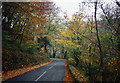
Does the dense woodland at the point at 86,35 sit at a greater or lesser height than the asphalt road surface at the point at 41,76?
greater

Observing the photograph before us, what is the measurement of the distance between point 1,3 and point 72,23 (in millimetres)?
8752

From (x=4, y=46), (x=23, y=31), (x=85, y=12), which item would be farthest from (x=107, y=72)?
(x=23, y=31)

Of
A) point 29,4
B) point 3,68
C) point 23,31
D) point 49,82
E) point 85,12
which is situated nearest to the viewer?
point 49,82

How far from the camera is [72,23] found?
37.5 feet

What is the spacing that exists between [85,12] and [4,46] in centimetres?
1104

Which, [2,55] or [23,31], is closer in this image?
[2,55]

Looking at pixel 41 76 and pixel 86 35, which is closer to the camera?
pixel 41 76

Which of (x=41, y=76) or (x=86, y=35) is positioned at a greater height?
(x=86, y=35)

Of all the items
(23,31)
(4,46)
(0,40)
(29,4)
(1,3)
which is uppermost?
(1,3)

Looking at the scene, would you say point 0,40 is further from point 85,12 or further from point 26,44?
point 85,12

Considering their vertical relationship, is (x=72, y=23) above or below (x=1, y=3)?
below

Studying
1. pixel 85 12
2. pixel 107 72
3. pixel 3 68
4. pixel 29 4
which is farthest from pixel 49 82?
pixel 85 12

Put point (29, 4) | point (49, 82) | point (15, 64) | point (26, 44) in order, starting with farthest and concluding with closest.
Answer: point (26, 44) < point (15, 64) < point (29, 4) < point (49, 82)

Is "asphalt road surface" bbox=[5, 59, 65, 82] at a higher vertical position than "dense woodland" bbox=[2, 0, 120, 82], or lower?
lower
